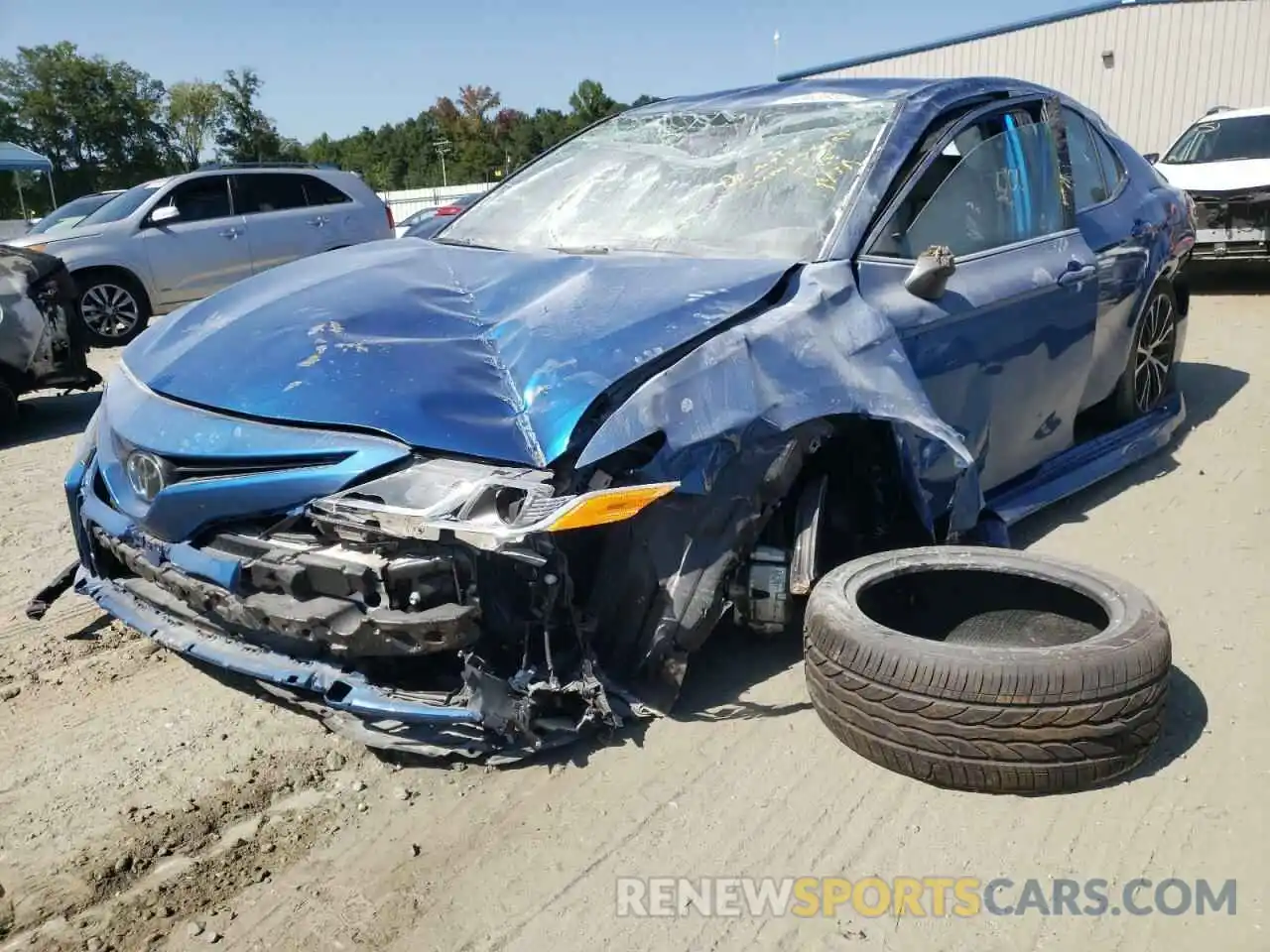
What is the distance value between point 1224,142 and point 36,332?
11619 millimetres

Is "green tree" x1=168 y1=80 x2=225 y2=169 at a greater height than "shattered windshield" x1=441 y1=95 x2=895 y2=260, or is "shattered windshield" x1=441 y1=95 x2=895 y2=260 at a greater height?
"green tree" x1=168 y1=80 x2=225 y2=169

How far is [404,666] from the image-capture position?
252 centimetres

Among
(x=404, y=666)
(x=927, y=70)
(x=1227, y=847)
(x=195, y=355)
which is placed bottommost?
(x=1227, y=847)

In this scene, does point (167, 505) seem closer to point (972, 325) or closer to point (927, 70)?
point (972, 325)

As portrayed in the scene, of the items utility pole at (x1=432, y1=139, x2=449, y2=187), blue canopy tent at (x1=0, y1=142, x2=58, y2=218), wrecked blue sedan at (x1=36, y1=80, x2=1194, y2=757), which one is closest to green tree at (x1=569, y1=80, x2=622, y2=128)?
utility pole at (x1=432, y1=139, x2=449, y2=187)

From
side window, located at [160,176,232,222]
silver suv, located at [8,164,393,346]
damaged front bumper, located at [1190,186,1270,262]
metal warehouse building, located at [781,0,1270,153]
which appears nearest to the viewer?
damaged front bumper, located at [1190,186,1270,262]

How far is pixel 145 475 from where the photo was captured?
9.11ft

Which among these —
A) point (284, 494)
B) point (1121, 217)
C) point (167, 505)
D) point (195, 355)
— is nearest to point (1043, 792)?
point (284, 494)

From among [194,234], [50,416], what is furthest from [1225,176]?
[50,416]

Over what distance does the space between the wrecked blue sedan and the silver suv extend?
8.21 meters

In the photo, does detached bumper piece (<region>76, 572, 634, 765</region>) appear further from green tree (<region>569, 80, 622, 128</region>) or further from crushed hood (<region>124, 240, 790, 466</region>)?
green tree (<region>569, 80, 622, 128</region>)

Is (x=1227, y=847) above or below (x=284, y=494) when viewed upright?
below

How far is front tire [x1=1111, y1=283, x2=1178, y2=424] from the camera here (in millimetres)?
4738

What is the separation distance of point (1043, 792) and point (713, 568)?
0.97 metres
